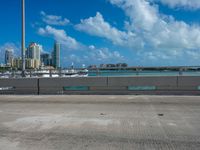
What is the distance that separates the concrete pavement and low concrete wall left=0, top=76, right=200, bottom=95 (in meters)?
4.10

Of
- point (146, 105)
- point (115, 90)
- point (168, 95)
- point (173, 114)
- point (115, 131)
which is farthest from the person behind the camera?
point (115, 90)

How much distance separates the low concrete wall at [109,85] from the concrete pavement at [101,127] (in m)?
4.10

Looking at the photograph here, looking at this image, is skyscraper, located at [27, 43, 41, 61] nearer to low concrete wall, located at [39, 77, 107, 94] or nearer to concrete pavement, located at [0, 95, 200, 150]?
low concrete wall, located at [39, 77, 107, 94]

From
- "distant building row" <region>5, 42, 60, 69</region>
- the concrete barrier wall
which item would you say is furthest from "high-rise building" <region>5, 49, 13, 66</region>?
the concrete barrier wall

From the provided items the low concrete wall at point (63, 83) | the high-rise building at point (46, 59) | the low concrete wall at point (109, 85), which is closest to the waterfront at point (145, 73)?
the low concrete wall at point (109, 85)

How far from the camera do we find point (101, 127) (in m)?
7.68

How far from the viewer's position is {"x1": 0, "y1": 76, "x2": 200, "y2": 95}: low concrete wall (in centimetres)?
1545

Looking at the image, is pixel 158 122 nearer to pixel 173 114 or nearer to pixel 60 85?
pixel 173 114

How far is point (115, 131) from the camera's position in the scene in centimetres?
723

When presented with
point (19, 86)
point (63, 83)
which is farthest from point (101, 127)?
point (19, 86)

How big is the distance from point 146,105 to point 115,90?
4600 mm

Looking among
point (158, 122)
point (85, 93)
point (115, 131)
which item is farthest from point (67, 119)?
point (85, 93)

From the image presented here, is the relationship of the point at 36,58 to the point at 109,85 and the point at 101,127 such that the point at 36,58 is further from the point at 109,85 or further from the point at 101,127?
the point at 101,127

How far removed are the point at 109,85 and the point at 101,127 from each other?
8413mm
